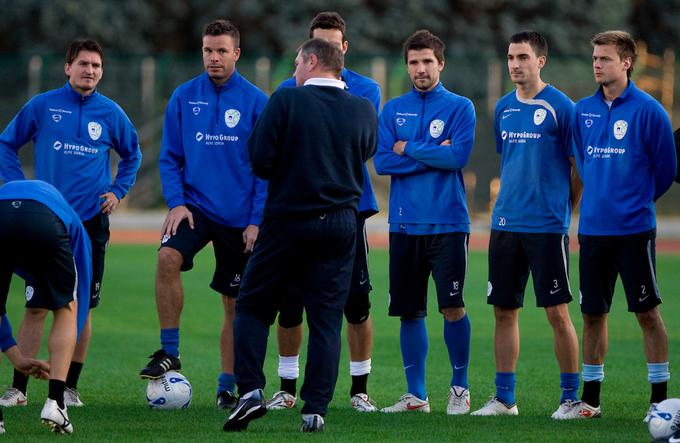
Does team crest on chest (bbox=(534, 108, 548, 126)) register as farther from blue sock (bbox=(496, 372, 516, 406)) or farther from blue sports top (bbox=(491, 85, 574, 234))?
blue sock (bbox=(496, 372, 516, 406))

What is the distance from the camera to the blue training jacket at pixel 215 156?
8.83 metres

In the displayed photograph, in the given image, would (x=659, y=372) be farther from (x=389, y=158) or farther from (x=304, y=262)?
(x=304, y=262)

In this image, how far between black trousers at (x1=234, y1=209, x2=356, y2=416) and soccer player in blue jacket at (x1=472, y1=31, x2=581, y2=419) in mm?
1448

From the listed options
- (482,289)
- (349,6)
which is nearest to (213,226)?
(482,289)

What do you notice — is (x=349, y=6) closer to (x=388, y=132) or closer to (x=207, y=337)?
(x=207, y=337)

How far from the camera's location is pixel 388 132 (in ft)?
29.7

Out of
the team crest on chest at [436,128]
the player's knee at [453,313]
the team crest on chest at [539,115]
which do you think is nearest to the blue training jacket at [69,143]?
the team crest on chest at [436,128]

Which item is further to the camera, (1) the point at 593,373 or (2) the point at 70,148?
(2) the point at 70,148

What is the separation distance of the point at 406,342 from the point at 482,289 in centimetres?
840

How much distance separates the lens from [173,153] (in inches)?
353

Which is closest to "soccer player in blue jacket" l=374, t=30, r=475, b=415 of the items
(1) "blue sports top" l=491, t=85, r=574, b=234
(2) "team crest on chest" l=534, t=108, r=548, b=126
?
(1) "blue sports top" l=491, t=85, r=574, b=234

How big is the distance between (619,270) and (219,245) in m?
2.79

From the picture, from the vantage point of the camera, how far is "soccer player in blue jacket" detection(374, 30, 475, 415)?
8.67 metres

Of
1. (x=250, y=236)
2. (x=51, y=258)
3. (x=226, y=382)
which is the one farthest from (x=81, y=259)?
(x=226, y=382)
